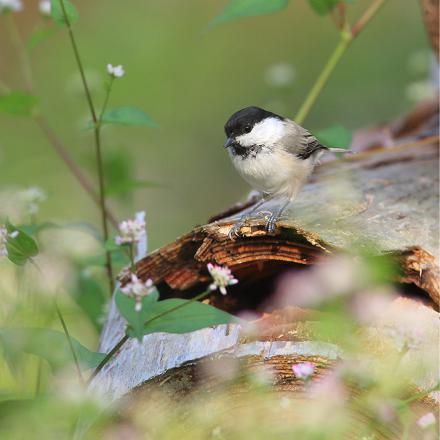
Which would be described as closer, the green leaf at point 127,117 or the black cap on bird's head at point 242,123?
the green leaf at point 127,117

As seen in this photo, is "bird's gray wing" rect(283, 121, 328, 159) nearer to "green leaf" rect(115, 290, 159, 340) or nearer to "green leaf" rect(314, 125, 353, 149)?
"green leaf" rect(314, 125, 353, 149)

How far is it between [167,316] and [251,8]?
143 cm

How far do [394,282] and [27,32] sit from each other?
227 inches

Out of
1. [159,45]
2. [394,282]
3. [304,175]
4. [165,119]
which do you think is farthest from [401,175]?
[159,45]

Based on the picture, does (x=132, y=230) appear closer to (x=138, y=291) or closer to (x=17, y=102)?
(x=138, y=291)

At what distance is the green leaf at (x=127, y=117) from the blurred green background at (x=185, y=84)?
2.48 metres

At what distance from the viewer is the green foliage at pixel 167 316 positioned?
1.81 meters

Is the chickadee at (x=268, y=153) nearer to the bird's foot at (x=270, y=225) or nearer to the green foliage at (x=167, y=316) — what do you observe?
the bird's foot at (x=270, y=225)

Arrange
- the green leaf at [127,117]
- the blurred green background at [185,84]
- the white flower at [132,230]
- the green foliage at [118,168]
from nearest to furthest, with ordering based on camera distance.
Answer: the white flower at [132,230], the green leaf at [127,117], the green foliage at [118,168], the blurred green background at [185,84]

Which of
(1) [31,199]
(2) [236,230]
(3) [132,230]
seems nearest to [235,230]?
(2) [236,230]

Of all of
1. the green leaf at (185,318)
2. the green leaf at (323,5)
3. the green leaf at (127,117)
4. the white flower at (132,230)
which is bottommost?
the green leaf at (185,318)

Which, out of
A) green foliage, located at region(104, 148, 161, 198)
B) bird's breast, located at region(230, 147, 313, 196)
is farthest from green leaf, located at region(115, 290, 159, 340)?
green foliage, located at region(104, 148, 161, 198)

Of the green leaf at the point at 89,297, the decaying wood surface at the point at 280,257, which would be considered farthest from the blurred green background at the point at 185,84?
the decaying wood surface at the point at 280,257

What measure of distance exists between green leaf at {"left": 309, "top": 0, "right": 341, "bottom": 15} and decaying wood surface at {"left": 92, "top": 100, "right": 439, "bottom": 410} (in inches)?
28.0
